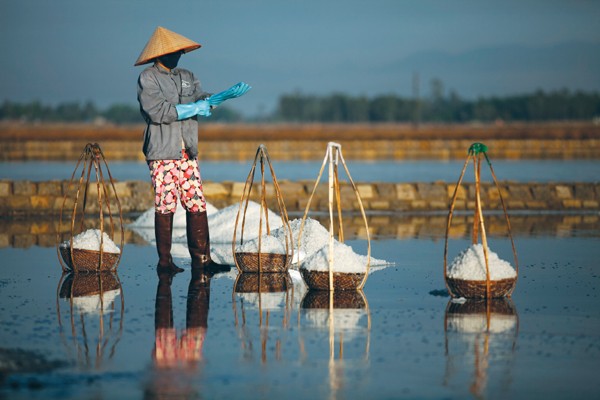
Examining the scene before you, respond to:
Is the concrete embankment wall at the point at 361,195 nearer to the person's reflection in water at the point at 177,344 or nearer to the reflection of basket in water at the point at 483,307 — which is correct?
the person's reflection in water at the point at 177,344

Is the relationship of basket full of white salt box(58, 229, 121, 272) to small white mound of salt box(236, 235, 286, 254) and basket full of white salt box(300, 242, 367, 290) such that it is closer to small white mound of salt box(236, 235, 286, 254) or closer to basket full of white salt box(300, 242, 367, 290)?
small white mound of salt box(236, 235, 286, 254)

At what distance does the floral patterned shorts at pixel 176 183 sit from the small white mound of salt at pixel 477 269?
227cm

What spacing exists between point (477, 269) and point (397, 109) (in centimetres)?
16799

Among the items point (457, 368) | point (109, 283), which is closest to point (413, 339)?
point (457, 368)

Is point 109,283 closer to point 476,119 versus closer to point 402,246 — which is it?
point 402,246

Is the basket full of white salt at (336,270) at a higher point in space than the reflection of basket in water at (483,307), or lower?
higher

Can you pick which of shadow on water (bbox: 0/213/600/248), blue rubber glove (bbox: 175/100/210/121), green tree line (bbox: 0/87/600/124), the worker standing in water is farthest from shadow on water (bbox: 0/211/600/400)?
green tree line (bbox: 0/87/600/124)

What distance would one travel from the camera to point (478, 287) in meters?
7.43

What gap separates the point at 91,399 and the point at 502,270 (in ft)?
11.7

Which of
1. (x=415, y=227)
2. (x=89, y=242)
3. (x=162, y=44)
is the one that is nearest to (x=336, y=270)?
(x=89, y=242)

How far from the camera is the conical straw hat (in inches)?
343

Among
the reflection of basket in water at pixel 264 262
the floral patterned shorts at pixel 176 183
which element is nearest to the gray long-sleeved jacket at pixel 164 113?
the floral patterned shorts at pixel 176 183

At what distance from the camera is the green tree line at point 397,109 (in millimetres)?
163625

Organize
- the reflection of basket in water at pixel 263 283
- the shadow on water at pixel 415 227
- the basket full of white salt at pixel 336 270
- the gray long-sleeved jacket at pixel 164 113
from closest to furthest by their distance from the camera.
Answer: the basket full of white salt at pixel 336 270 < the reflection of basket in water at pixel 263 283 < the gray long-sleeved jacket at pixel 164 113 < the shadow on water at pixel 415 227
